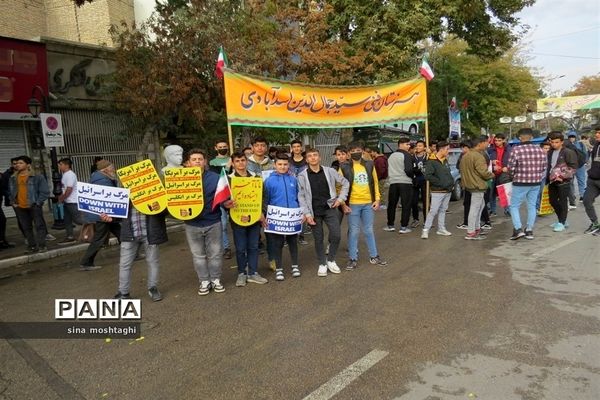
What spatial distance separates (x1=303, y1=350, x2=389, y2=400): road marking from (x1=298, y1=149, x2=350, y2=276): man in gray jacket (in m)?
2.34

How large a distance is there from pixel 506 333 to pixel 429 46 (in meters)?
27.8

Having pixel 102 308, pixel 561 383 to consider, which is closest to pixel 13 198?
pixel 102 308

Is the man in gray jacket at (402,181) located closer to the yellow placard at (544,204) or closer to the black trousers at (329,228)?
the yellow placard at (544,204)

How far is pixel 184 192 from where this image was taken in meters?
5.18

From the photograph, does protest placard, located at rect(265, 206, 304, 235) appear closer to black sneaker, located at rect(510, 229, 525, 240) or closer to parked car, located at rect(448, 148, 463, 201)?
black sneaker, located at rect(510, 229, 525, 240)

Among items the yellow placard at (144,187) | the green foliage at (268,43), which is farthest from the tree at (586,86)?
the yellow placard at (144,187)

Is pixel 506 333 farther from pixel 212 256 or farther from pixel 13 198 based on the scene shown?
pixel 13 198

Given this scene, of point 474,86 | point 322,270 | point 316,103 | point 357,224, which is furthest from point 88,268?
point 474,86

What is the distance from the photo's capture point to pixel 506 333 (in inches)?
155

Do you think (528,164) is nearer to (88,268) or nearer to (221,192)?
(221,192)

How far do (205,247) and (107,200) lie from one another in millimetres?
1229

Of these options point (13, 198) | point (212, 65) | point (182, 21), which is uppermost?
point (182, 21)

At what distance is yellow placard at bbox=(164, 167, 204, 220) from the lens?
5.16m

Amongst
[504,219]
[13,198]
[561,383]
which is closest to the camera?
[561,383]
